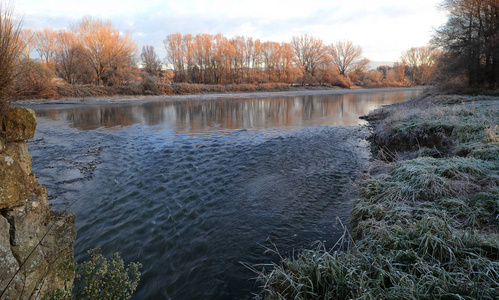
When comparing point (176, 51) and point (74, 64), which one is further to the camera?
point (176, 51)

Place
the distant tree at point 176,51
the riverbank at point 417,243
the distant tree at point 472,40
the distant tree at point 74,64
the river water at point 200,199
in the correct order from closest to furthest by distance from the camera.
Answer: the riverbank at point 417,243 → the river water at point 200,199 → the distant tree at point 472,40 → the distant tree at point 74,64 → the distant tree at point 176,51

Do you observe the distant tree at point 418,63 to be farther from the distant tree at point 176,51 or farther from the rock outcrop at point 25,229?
the rock outcrop at point 25,229

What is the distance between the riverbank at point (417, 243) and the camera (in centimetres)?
Result: 200

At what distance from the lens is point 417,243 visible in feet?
8.25

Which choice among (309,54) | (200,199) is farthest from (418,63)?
(200,199)

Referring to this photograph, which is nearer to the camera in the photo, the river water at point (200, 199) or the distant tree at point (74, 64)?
the river water at point (200, 199)

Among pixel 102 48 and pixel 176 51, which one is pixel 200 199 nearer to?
pixel 102 48

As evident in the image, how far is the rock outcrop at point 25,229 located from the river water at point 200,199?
929 mm

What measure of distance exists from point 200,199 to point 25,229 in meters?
3.12

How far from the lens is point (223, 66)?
2283 inches

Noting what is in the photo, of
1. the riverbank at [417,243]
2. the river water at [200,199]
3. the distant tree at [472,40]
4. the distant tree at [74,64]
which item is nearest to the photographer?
the riverbank at [417,243]

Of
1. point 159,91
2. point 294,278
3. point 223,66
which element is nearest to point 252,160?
point 294,278

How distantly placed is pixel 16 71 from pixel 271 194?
13.6 feet

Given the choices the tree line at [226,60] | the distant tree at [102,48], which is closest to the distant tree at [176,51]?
the tree line at [226,60]
